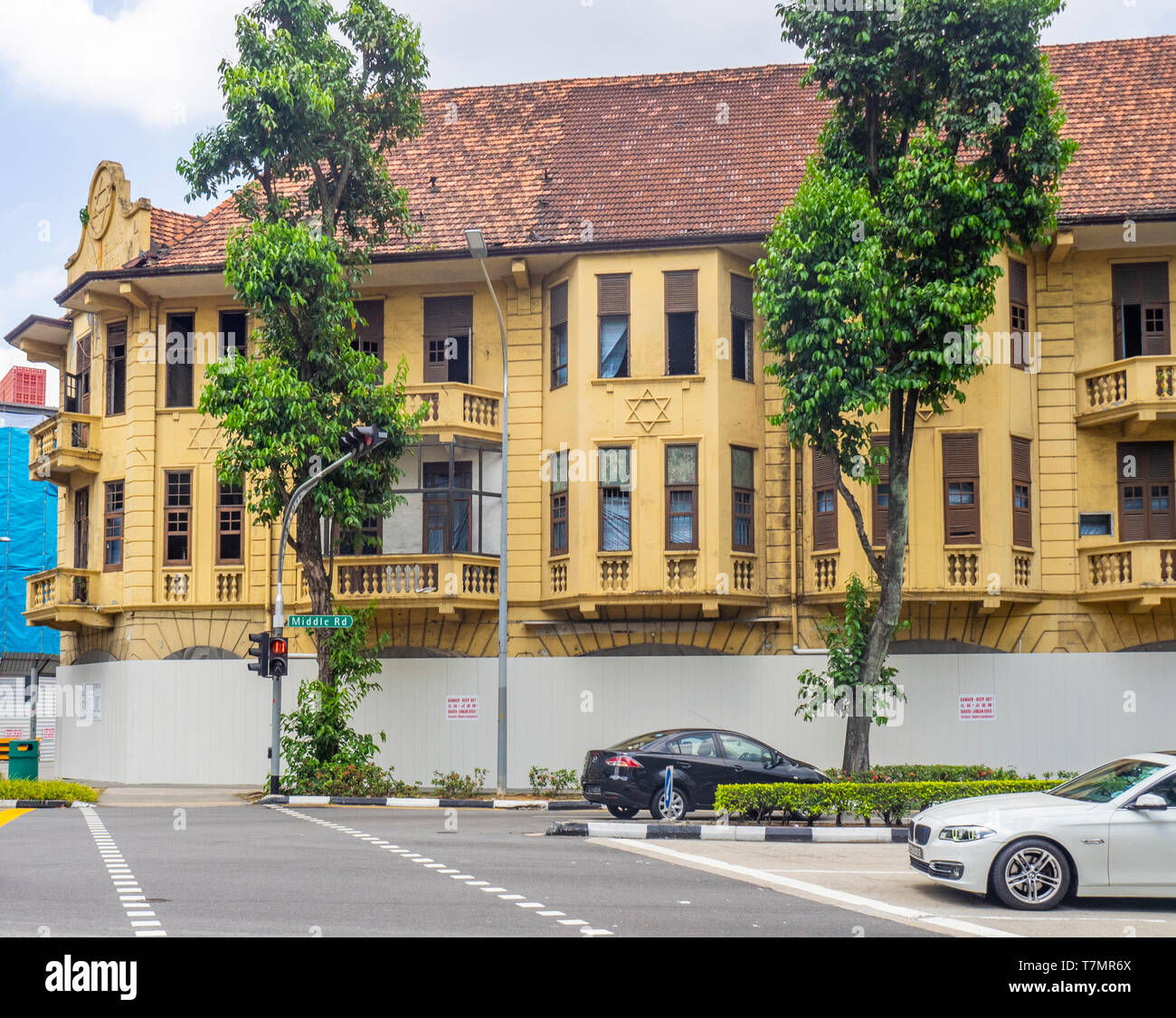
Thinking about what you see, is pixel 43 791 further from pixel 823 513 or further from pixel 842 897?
pixel 842 897

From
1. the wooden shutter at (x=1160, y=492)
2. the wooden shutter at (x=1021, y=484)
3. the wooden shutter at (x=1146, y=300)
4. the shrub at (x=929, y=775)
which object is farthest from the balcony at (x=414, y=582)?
the wooden shutter at (x=1146, y=300)

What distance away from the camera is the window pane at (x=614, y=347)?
2839 centimetres

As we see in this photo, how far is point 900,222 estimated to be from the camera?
21.7 meters

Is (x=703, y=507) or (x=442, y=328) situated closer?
(x=703, y=507)

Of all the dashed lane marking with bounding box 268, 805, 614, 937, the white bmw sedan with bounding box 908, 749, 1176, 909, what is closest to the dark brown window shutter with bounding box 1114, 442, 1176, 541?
the white bmw sedan with bounding box 908, 749, 1176, 909

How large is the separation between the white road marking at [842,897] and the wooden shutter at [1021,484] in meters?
13.7

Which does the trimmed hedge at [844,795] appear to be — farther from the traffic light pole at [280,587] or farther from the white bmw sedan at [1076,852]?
the traffic light pole at [280,587]

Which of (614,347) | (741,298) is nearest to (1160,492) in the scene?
(741,298)

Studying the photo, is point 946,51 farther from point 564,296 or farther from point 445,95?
point 445,95

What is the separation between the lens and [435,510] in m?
29.2

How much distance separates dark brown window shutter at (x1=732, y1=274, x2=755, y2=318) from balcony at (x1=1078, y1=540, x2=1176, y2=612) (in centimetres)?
824

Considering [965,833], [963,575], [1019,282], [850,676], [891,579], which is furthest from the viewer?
[1019,282]

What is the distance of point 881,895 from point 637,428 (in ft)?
53.3

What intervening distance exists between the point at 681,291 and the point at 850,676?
909cm
